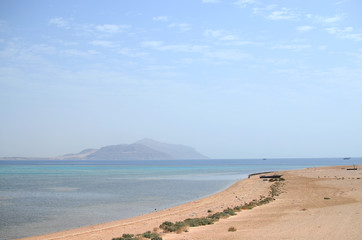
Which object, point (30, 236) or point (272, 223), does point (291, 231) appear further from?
point (30, 236)

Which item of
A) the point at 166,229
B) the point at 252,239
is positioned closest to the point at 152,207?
the point at 166,229

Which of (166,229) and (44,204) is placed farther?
(44,204)

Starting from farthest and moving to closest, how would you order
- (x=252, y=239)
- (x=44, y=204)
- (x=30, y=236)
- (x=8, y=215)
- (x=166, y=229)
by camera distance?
(x=44, y=204) < (x=8, y=215) < (x=30, y=236) < (x=166, y=229) < (x=252, y=239)

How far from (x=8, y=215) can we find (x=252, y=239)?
70.2 ft

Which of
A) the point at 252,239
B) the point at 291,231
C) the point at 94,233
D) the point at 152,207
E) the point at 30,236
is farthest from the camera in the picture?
the point at 152,207

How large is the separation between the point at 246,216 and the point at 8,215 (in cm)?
1884

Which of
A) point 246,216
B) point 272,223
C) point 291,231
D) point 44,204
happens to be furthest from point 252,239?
point 44,204

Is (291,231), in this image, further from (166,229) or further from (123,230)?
(123,230)

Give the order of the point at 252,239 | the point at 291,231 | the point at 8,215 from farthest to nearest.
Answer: the point at 8,215 → the point at 291,231 → the point at 252,239

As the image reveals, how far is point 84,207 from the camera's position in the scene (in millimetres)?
32531

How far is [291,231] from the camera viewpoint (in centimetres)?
1617

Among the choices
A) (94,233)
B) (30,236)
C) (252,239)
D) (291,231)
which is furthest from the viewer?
(30,236)

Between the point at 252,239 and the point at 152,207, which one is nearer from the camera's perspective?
the point at 252,239

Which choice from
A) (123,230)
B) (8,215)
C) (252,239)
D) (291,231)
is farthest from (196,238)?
(8,215)
